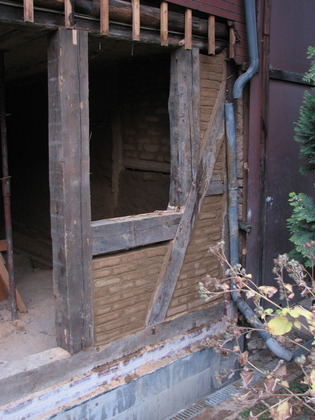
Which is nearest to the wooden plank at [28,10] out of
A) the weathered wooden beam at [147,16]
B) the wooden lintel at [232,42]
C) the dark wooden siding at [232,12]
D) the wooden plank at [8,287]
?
the weathered wooden beam at [147,16]

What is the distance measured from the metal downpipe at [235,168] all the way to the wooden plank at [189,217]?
95 mm

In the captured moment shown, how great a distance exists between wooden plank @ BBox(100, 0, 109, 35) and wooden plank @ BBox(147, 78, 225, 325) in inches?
53.5

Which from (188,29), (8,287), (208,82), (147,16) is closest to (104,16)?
(147,16)

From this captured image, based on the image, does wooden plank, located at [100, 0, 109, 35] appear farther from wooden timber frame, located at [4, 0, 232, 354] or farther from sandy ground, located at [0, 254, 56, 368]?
sandy ground, located at [0, 254, 56, 368]

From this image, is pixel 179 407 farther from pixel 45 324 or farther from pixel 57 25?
pixel 57 25

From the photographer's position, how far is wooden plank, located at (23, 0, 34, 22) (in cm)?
277

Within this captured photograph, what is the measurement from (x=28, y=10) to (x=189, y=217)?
209 cm

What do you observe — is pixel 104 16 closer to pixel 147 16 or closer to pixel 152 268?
pixel 147 16

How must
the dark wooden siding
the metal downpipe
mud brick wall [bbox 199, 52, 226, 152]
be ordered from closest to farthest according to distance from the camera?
the dark wooden siding < mud brick wall [bbox 199, 52, 226, 152] < the metal downpipe

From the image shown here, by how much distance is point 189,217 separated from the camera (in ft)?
13.3

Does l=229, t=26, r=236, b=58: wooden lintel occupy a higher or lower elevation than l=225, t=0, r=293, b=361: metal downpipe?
higher

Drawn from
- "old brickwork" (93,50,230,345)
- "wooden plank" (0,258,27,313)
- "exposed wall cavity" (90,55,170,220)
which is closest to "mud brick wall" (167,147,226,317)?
"old brickwork" (93,50,230,345)

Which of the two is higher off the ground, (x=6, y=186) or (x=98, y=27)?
(x=98, y=27)

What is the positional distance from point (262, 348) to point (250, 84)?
2.71 metres
